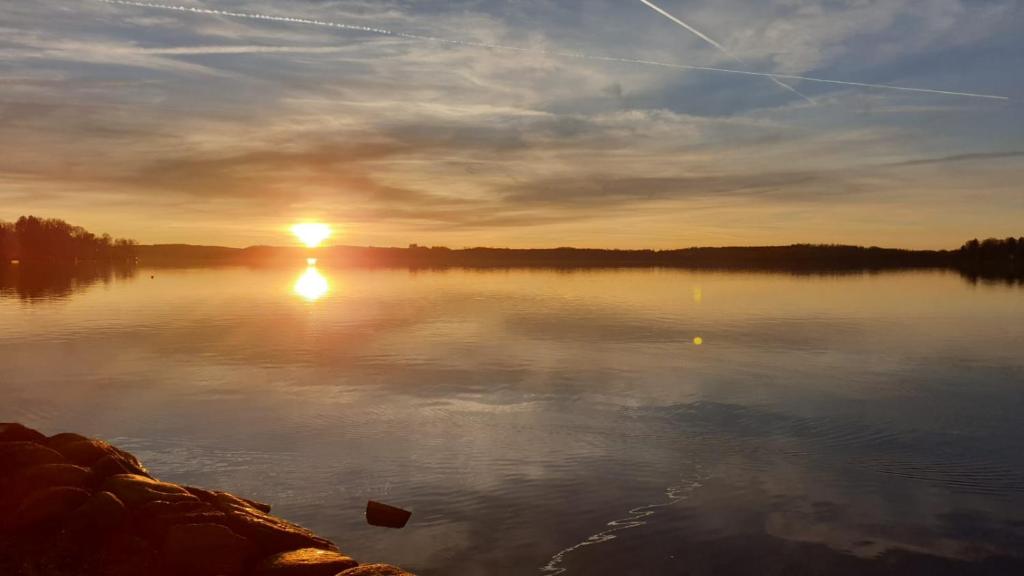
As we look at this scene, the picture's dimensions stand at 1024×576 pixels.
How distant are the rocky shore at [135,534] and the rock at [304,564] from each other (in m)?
0.02

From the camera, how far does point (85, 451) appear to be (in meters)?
14.6

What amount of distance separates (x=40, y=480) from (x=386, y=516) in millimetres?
6426

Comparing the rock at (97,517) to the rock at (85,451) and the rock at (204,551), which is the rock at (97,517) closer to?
the rock at (204,551)

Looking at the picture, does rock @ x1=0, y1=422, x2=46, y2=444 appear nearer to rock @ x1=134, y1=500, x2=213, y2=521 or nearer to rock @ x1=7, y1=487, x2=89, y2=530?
rock @ x1=7, y1=487, x2=89, y2=530

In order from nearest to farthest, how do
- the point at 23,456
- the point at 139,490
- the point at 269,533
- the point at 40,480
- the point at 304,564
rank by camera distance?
the point at 304,564 → the point at 269,533 → the point at 139,490 → the point at 40,480 → the point at 23,456

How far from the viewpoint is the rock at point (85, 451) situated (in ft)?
47.3

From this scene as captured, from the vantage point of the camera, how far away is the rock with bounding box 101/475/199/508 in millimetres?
12539

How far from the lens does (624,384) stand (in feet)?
101

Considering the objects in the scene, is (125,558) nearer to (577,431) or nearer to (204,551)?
(204,551)

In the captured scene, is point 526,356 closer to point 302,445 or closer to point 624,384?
point 624,384

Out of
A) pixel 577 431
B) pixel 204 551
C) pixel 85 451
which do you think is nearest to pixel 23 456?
pixel 85 451

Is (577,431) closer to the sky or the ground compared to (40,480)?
closer to the ground

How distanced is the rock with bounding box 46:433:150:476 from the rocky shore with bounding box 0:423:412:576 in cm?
99

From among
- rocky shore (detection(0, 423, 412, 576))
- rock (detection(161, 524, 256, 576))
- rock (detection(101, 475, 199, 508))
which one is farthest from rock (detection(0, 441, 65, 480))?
rock (detection(161, 524, 256, 576))
